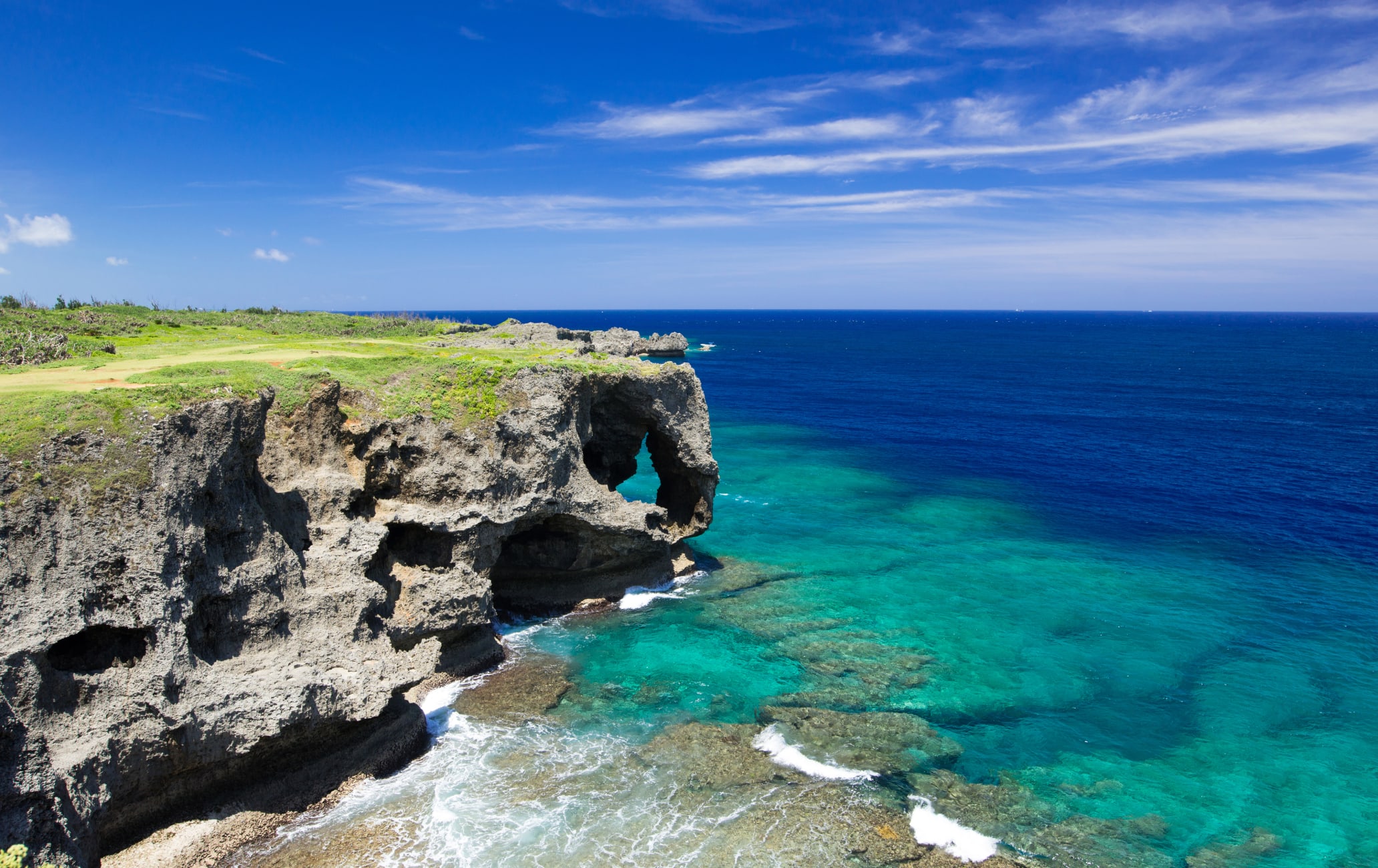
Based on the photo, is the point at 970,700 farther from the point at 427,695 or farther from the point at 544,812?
the point at 427,695

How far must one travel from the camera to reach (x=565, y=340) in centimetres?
8375

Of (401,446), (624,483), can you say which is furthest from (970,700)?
(624,483)

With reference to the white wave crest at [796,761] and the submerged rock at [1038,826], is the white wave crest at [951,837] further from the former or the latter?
the white wave crest at [796,761]

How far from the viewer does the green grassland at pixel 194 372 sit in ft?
61.3

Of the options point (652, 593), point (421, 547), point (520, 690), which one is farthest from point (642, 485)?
point (520, 690)

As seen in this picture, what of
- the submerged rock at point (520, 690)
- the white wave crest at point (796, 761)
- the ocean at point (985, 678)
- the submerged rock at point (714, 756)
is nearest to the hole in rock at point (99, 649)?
the ocean at point (985, 678)

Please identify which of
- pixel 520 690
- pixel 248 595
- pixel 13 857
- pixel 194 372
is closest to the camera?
pixel 13 857

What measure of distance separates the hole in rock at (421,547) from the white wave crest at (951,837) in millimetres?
17950

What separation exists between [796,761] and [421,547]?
15.6 m

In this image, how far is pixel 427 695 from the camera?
2658cm

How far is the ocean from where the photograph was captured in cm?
2038

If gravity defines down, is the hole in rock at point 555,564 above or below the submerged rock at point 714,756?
above

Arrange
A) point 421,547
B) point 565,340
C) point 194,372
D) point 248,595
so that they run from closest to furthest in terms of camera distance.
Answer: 1. point 248,595
2. point 194,372
3. point 421,547
4. point 565,340

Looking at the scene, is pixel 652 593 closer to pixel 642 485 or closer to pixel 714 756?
pixel 714 756
